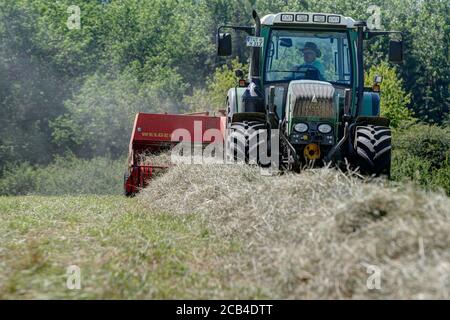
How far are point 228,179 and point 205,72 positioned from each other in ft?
139

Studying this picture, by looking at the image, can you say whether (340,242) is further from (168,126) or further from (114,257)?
(168,126)

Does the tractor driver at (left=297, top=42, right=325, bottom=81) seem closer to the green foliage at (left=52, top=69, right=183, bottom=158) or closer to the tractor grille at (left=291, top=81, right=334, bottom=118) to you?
the tractor grille at (left=291, top=81, right=334, bottom=118)

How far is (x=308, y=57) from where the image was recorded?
10562mm

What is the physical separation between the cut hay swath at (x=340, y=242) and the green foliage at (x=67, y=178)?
21132 millimetres

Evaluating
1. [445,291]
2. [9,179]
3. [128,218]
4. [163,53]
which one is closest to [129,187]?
[128,218]

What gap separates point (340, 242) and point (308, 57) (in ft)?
19.7

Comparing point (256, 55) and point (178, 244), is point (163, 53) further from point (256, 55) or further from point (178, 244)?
point (178, 244)

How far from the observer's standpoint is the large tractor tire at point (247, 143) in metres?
9.91

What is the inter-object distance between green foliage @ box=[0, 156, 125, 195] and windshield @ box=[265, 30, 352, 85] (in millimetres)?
17191

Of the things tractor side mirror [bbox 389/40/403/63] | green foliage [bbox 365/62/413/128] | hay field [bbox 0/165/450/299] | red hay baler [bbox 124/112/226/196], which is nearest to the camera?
hay field [bbox 0/165/450/299]

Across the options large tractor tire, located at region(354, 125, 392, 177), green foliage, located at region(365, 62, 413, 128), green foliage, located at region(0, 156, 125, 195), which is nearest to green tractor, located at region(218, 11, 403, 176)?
large tractor tire, located at region(354, 125, 392, 177)

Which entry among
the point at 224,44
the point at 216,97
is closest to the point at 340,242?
the point at 224,44

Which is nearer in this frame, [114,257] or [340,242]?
[340,242]

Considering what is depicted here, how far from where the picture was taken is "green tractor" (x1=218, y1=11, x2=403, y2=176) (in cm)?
981
